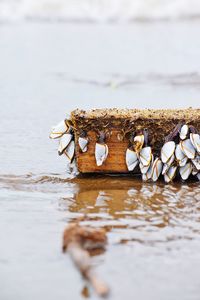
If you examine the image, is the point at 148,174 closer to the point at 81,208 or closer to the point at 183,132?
the point at 183,132

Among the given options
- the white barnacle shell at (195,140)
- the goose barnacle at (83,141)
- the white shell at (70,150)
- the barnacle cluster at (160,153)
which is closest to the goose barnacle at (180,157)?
the barnacle cluster at (160,153)

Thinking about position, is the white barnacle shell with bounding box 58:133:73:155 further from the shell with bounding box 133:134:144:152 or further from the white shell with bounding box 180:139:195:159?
the white shell with bounding box 180:139:195:159

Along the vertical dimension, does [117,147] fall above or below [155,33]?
below

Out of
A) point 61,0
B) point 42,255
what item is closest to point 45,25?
point 61,0

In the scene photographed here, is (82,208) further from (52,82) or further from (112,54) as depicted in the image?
(112,54)

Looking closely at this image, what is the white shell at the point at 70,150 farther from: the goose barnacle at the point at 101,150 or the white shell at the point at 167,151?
the white shell at the point at 167,151

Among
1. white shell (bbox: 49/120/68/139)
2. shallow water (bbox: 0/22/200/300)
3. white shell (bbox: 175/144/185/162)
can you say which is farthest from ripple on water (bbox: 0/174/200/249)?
white shell (bbox: 49/120/68/139)

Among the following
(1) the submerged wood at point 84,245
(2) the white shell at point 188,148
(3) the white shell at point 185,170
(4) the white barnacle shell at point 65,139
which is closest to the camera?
(1) the submerged wood at point 84,245

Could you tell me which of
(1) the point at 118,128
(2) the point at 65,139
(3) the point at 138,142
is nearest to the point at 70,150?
(2) the point at 65,139

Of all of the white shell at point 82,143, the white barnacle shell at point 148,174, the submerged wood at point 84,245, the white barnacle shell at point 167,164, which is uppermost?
the white shell at point 82,143
